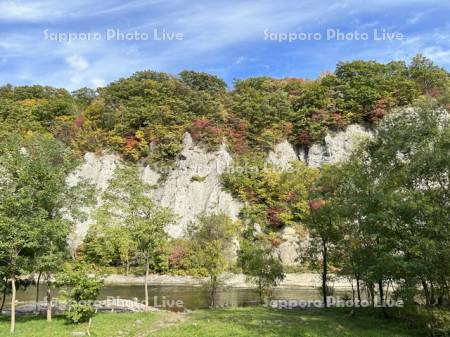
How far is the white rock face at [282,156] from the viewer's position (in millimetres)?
76750

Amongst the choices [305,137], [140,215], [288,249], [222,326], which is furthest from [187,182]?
[222,326]

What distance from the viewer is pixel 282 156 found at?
7775 centimetres

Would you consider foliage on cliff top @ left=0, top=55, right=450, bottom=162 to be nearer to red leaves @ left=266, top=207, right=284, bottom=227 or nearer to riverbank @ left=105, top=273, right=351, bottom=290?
red leaves @ left=266, top=207, right=284, bottom=227

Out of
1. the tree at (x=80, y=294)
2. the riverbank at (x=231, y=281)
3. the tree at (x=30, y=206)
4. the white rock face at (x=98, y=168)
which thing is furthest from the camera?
the white rock face at (x=98, y=168)

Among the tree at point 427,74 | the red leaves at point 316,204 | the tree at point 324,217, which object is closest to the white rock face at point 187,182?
the tree at point 324,217

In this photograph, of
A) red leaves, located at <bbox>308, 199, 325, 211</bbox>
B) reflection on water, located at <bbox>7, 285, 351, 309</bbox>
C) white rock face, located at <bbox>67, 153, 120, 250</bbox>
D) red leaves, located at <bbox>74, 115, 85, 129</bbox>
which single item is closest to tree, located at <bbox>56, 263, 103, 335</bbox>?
reflection on water, located at <bbox>7, 285, 351, 309</bbox>

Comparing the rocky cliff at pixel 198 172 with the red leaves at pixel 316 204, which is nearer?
the red leaves at pixel 316 204

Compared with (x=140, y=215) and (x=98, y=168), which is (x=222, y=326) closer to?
(x=140, y=215)

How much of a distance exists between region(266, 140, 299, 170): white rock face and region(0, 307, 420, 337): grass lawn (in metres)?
51.8

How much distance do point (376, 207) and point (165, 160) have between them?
58553mm

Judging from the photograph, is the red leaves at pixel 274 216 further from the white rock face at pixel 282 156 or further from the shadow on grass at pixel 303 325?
the shadow on grass at pixel 303 325

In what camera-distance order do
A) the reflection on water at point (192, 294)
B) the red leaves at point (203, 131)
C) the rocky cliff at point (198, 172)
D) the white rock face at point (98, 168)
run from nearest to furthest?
the reflection on water at point (192, 294), the rocky cliff at point (198, 172), the white rock face at point (98, 168), the red leaves at point (203, 131)

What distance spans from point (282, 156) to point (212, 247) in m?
45.0

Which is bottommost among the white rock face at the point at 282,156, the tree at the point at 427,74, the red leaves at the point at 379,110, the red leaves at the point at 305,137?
the white rock face at the point at 282,156
